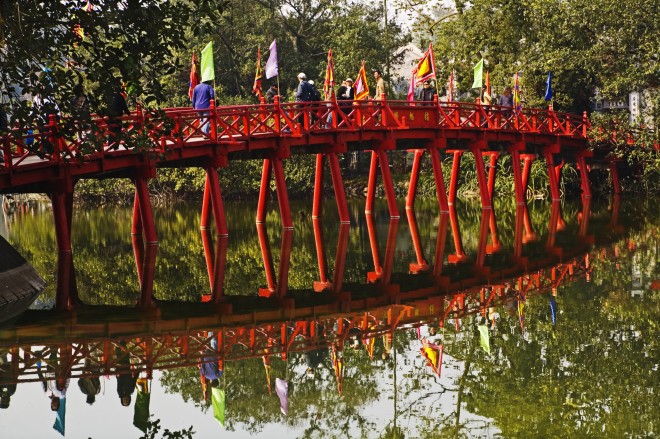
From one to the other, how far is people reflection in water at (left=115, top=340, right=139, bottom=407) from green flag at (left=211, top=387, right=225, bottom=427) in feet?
3.37

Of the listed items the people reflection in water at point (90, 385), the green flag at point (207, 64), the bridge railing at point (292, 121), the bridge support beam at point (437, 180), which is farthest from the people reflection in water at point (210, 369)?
the bridge support beam at point (437, 180)

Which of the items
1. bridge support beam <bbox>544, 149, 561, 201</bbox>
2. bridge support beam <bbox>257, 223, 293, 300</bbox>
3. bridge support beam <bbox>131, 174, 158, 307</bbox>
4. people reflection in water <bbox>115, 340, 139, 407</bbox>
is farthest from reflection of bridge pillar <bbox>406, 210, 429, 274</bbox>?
people reflection in water <bbox>115, 340, 139, 407</bbox>

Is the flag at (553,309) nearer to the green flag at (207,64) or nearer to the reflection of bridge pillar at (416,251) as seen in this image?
the reflection of bridge pillar at (416,251)

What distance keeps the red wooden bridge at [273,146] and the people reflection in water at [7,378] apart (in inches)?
191

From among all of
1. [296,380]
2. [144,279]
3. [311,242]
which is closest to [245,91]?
[311,242]

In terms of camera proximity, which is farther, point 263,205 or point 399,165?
point 399,165

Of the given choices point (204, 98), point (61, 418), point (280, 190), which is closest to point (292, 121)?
point (280, 190)

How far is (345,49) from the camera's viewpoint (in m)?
61.1

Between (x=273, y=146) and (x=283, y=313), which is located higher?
(x=273, y=146)

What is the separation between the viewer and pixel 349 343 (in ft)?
57.1

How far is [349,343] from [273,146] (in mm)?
17790

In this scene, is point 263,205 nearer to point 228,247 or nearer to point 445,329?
point 228,247

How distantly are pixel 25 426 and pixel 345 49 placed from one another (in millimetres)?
49374

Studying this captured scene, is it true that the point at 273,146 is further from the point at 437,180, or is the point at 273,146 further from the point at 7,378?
the point at 7,378
